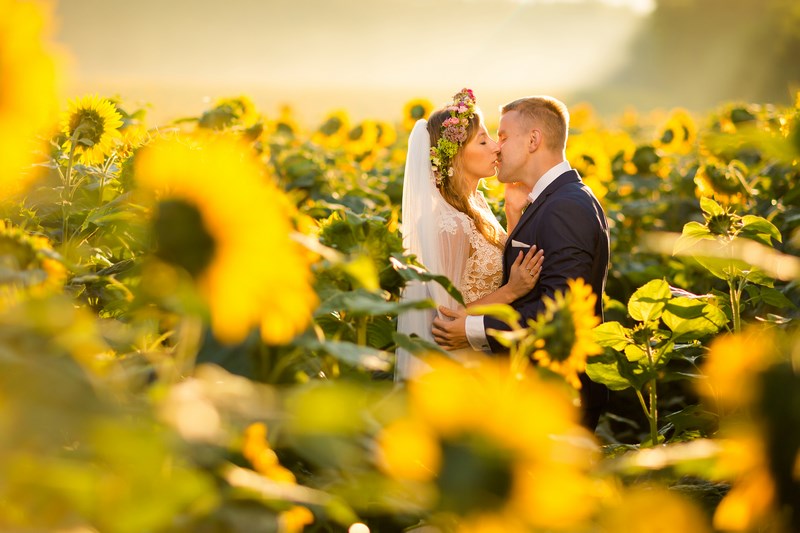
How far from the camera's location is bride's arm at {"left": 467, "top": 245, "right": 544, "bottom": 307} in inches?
108

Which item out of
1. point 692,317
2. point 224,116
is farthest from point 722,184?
point 224,116

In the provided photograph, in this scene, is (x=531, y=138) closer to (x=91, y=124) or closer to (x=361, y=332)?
(x=91, y=124)

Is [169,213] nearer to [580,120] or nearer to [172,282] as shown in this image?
[172,282]

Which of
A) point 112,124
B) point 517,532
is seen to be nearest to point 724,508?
point 517,532

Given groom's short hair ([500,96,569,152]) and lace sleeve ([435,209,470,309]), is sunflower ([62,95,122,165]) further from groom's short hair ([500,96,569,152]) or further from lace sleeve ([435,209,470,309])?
groom's short hair ([500,96,569,152])

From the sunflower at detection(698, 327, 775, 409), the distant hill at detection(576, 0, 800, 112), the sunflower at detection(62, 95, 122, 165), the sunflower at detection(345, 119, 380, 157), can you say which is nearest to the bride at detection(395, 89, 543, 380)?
the sunflower at detection(62, 95, 122, 165)

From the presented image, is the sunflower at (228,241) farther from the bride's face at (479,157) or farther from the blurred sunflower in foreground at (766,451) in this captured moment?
the bride's face at (479,157)

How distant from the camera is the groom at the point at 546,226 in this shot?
8.86 ft

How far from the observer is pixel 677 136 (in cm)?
636

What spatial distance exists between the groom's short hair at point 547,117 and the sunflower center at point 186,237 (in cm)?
260

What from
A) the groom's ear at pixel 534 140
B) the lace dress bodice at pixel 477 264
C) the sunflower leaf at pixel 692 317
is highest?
the groom's ear at pixel 534 140

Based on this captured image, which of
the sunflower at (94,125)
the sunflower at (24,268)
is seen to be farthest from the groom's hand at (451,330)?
the sunflower at (24,268)

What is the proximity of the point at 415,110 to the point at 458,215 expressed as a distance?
2.67 metres

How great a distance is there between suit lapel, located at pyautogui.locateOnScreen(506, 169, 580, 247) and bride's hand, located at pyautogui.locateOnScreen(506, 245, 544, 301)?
187 millimetres
